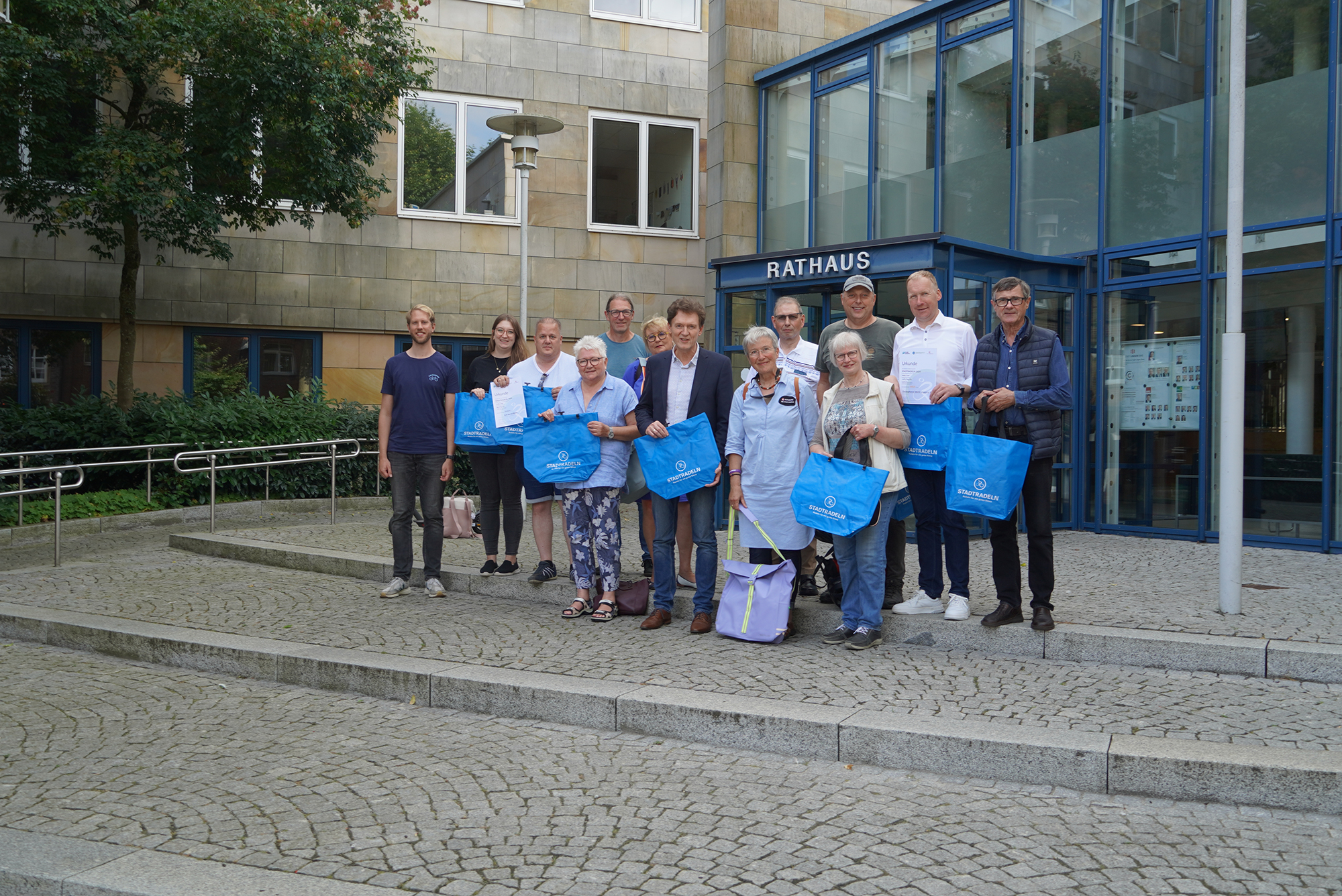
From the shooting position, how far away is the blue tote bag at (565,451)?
696 centimetres

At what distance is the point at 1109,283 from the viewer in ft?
36.8

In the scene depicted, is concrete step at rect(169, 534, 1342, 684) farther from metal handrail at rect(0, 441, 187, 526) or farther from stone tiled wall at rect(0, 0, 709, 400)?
stone tiled wall at rect(0, 0, 709, 400)

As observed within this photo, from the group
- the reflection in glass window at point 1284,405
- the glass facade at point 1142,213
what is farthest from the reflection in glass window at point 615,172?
the reflection in glass window at point 1284,405

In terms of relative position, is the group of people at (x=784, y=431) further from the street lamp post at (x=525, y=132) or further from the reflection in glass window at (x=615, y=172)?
the reflection in glass window at (x=615, y=172)

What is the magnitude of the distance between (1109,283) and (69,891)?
417 inches

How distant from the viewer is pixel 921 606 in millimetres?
6574

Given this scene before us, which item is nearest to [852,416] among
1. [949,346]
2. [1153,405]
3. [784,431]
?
[784,431]

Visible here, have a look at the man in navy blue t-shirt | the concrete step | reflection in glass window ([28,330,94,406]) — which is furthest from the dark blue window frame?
the concrete step

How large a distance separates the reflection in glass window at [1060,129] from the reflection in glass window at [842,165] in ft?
8.20

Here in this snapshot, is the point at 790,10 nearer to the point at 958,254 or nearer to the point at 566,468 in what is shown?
the point at 958,254

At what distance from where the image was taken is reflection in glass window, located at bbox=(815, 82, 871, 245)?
14.2 meters

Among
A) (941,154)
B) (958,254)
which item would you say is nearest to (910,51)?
(941,154)

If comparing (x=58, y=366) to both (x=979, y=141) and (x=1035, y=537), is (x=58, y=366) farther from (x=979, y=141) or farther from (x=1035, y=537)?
(x=1035, y=537)

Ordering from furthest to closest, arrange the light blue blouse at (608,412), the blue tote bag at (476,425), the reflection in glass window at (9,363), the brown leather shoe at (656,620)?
the reflection in glass window at (9,363), the blue tote bag at (476,425), the light blue blouse at (608,412), the brown leather shoe at (656,620)
